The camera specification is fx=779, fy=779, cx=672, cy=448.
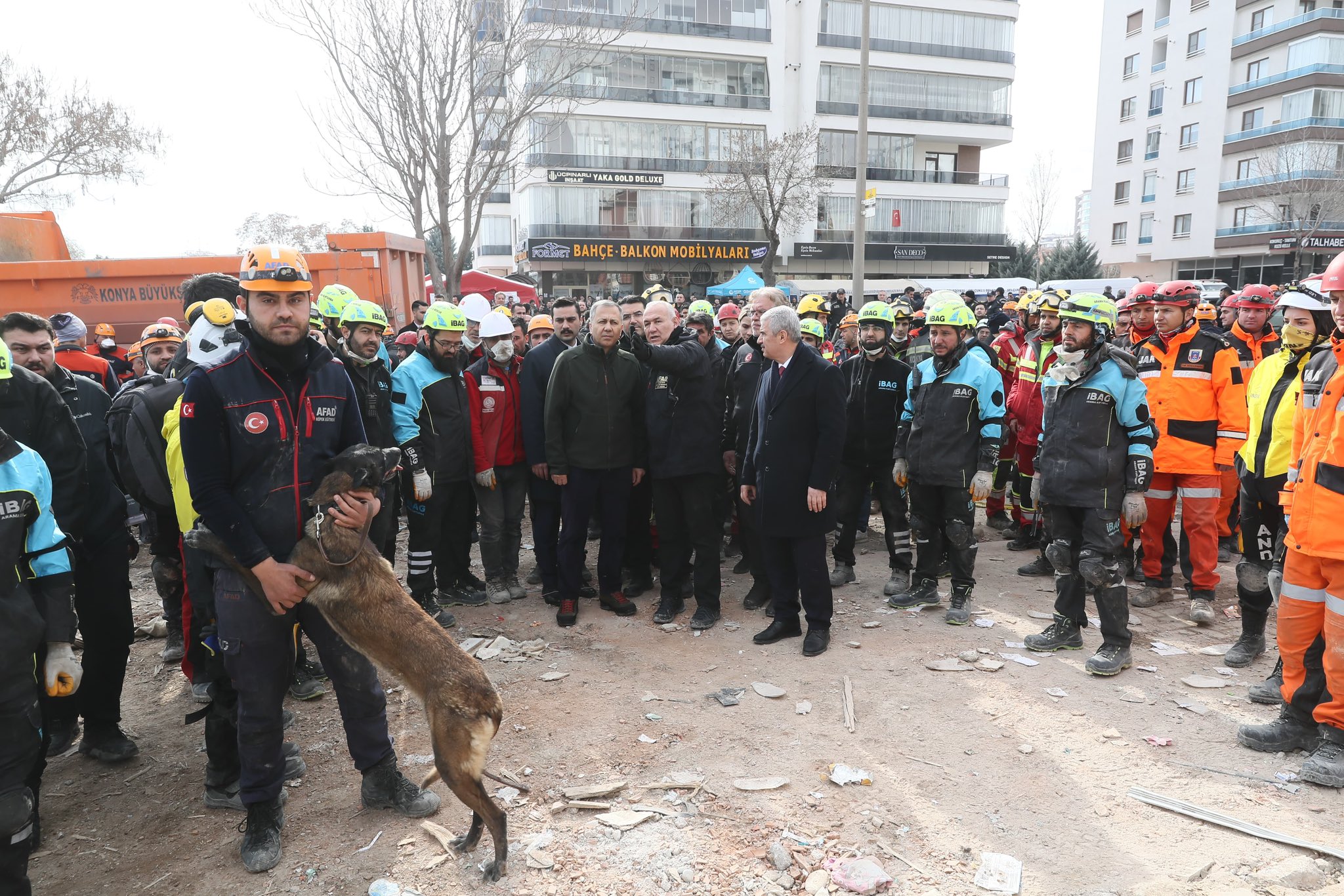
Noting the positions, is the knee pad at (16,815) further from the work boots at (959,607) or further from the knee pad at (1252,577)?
the knee pad at (1252,577)

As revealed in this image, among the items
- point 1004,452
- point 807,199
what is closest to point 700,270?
point 807,199

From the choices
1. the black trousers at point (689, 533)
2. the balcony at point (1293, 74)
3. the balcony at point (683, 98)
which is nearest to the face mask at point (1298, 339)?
the black trousers at point (689, 533)

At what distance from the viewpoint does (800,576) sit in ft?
17.2

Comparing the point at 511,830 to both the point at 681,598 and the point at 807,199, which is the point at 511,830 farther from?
the point at 807,199

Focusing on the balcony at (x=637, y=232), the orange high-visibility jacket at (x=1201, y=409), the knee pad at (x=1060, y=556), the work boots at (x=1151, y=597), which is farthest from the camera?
the balcony at (x=637, y=232)

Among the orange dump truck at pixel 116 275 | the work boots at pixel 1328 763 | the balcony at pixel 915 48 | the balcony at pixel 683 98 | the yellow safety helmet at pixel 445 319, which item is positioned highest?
the balcony at pixel 915 48

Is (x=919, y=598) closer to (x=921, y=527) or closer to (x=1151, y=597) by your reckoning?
(x=921, y=527)

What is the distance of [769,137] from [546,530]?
3942 centimetres

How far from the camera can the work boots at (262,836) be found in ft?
10.1

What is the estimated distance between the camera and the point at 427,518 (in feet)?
18.9

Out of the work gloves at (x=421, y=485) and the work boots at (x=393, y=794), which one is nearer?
the work boots at (x=393, y=794)

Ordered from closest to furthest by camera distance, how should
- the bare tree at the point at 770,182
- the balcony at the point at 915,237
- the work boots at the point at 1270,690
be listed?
the work boots at the point at 1270,690
the bare tree at the point at 770,182
the balcony at the point at 915,237

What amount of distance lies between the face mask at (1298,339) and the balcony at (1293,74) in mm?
46630

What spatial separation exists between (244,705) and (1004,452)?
687 cm
